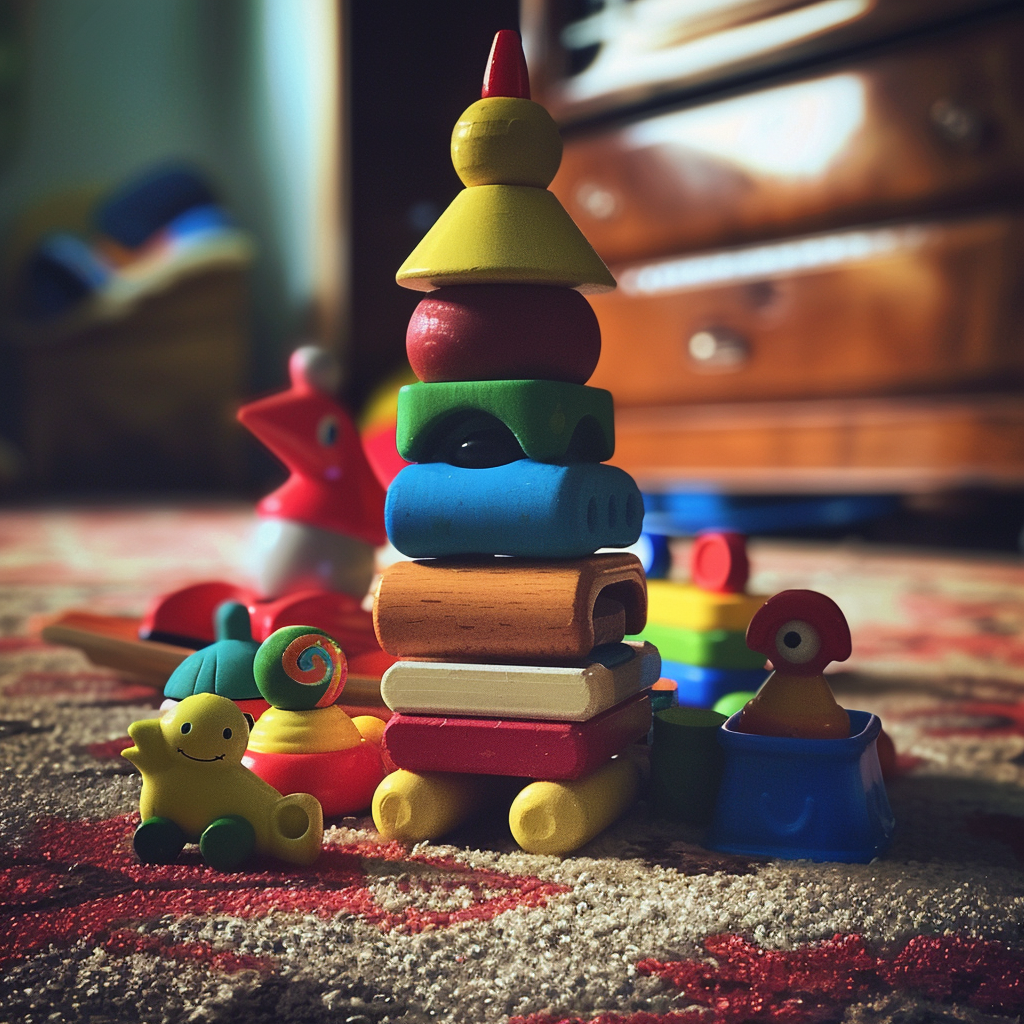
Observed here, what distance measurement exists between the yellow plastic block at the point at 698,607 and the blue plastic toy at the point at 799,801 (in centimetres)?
25

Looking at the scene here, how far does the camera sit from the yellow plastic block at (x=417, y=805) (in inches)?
23.9

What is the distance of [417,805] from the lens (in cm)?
61

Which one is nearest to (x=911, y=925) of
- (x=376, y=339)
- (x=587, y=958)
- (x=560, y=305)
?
(x=587, y=958)

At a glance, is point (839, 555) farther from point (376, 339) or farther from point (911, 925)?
point (376, 339)

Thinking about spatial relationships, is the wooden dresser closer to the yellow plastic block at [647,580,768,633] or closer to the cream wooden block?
the yellow plastic block at [647,580,768,633]

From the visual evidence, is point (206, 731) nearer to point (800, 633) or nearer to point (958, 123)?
point (800, 633)

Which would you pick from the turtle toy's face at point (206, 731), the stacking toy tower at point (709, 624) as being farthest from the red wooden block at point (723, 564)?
the turtle toy's face at point (206, 731)

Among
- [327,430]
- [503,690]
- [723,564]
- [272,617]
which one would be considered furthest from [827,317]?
[503,690]

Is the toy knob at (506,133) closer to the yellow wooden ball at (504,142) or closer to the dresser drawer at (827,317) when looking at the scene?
the yellow wooden ball at (504,142)

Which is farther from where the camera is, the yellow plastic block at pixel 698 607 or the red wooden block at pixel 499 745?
the yellow plastic block at pixel 698 607

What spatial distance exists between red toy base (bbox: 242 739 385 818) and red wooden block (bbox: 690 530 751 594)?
36 cm

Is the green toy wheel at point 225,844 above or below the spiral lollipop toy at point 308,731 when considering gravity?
below

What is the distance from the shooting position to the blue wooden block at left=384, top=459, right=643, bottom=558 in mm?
607

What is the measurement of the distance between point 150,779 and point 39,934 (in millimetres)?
114
